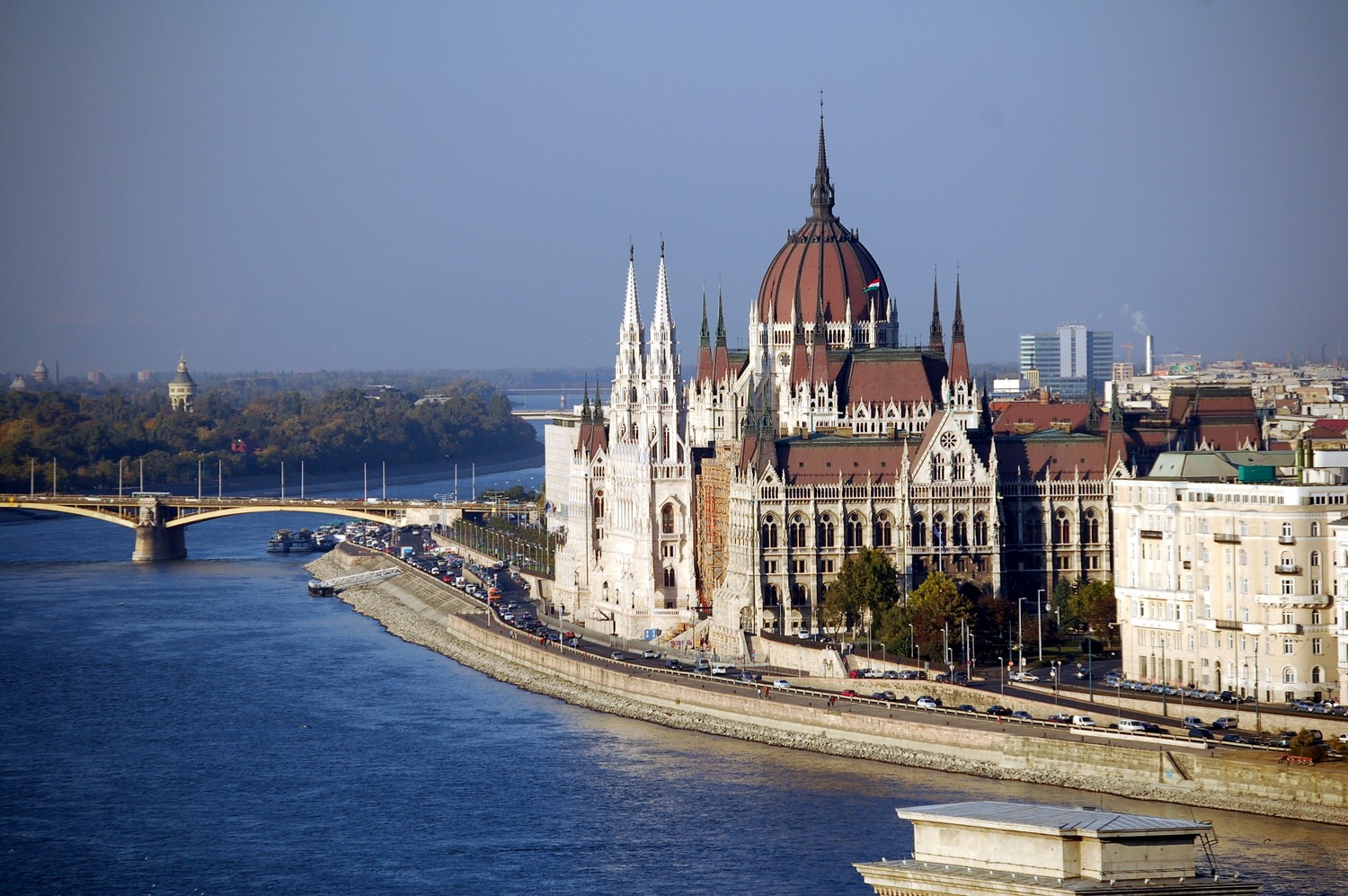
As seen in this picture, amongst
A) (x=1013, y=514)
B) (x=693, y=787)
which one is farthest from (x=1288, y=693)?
(x=1013, y=514)

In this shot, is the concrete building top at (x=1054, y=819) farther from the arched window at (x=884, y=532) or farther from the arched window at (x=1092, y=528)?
the arched window at (x=1092, y=528)

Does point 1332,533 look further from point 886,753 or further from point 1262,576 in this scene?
point 886,753

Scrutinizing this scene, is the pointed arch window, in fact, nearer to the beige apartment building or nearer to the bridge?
the beige apartment building

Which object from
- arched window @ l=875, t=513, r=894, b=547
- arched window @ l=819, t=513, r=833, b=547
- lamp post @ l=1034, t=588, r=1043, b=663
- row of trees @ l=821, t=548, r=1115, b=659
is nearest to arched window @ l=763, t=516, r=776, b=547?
arched window @ l=819, t=513, r=833, b=547

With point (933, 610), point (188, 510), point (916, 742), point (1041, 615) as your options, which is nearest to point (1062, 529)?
point (1041, 615)

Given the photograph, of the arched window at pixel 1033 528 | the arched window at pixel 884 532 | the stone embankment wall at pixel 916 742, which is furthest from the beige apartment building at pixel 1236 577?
the arched window at pixel 1033 528

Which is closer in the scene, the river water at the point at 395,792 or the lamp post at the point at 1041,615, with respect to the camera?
the river water at the point at 395,792
